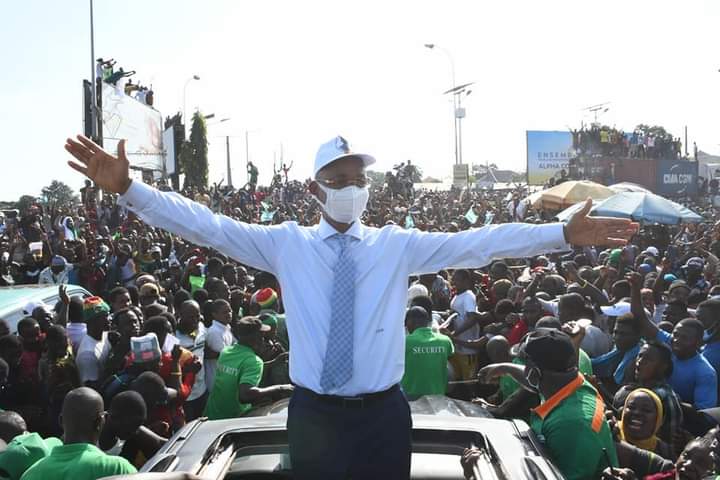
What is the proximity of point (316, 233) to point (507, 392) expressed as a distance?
2.58 m

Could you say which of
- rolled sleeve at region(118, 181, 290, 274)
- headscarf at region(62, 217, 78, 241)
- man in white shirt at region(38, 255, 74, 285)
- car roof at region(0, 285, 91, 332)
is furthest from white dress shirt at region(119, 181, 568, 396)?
headscarf at region(62, 217, 78, 241)

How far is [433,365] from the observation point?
5.49 metres

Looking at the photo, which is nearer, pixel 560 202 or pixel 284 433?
pixel 284 433

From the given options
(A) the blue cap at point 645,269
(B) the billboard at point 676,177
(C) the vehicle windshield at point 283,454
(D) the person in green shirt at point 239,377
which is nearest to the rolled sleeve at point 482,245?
(C) the vehicle windshield at point 283,454

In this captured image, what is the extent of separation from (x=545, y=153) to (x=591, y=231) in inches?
1479

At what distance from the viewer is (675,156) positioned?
114 feet

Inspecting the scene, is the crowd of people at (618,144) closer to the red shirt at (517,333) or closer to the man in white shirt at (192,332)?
the red shirt at (517,333)

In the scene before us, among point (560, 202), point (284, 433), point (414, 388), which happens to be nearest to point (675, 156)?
point (560, 202)

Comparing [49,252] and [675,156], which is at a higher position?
[675,156]

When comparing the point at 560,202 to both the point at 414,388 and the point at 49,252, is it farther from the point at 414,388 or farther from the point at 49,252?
the point at 414,388

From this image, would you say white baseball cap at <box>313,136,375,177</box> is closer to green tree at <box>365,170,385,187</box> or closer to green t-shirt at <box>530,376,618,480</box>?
green tree at <box>365,170,385,187</box>

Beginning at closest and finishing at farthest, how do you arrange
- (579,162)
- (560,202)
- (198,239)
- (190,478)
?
1. (190,478)
2. (198,239)
3. (560,202)
4. (579,162)

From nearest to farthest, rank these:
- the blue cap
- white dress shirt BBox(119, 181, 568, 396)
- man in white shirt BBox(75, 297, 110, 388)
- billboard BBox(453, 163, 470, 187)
A: white dress shirt BBox(119, 181, 568, 396), man in white shirt BBox(75, 297, 110, 388), the blue cap, billboard BBox(453, 163, 470, 187)

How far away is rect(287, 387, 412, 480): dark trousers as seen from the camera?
2551 millimetres
